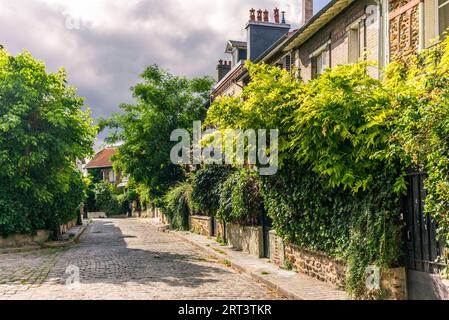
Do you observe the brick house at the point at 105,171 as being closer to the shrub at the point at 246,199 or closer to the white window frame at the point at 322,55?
the shrub at the point at 246,199

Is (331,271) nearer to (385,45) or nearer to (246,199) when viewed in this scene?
(246,199)

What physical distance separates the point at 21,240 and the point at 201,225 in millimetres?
8674

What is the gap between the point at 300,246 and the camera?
10.5m

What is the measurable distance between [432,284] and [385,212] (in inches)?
47.0

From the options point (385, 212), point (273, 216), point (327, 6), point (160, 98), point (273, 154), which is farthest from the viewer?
point (160, 98)

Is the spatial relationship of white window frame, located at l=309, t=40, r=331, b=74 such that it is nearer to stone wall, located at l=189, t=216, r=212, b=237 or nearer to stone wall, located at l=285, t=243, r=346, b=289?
stone wall, located at l=285, t=243, r=346, b=289

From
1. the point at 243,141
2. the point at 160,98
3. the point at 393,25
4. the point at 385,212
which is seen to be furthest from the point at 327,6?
the point at 160,98

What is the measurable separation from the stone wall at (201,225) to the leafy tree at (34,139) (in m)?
6.64

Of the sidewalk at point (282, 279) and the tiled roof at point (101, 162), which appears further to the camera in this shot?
the tiled roof at point (101, 162)

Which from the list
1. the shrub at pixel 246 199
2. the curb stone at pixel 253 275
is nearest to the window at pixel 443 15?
the shrub at pixel 246 199

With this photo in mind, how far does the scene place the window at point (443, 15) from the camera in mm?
10133

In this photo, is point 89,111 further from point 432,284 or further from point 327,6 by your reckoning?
point 432,284

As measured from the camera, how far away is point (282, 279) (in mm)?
9781

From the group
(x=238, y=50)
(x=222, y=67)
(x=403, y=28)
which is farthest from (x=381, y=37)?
(x=222, y=67)
